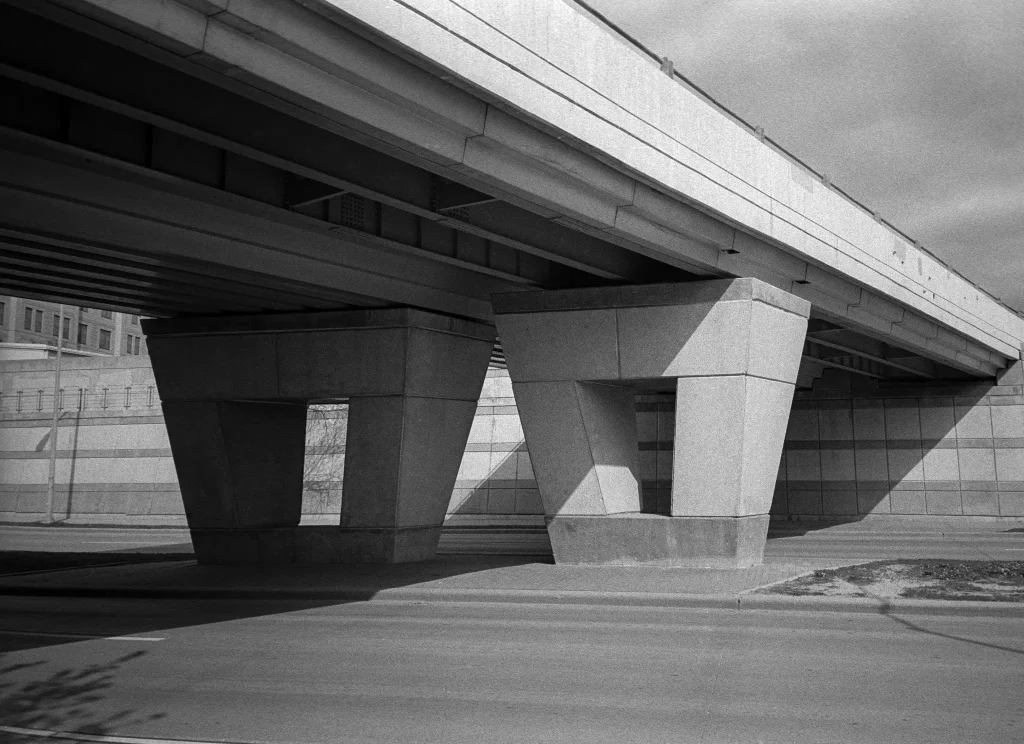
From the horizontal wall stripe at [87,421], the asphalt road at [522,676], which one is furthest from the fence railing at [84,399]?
the asphalt road at [522,676]

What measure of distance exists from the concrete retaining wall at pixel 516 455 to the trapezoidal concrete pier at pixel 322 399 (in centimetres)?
1626

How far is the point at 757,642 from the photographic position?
10898 millimetres

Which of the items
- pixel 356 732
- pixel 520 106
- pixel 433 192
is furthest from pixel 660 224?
pixel 356 732

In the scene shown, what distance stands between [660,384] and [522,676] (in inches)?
416

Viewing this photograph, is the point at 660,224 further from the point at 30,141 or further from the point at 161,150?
the point at 30,141

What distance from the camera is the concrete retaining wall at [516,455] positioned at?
36406 millimetres

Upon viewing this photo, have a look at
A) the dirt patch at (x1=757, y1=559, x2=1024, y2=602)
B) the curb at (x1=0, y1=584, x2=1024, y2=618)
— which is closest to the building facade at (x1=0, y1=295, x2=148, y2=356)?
the curb at (x1=0, y1=584, x2=1024, y2=618)

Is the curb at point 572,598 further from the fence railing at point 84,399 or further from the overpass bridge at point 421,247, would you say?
the fence railing at point 84,399

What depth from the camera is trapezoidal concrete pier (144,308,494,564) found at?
65.3 ft

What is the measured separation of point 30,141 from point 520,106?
5010 millimetres

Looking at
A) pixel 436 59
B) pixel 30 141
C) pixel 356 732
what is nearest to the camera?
pixel 356 732

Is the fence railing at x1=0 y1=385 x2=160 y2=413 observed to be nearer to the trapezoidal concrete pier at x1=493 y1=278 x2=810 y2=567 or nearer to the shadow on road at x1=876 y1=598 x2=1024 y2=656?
the trapezoidal concrete pier at x1=493 y1=278 x2=810 y2=567

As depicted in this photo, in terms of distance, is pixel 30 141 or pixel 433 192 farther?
pixel 433 192

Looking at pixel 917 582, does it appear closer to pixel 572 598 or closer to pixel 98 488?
pixel 572 598
